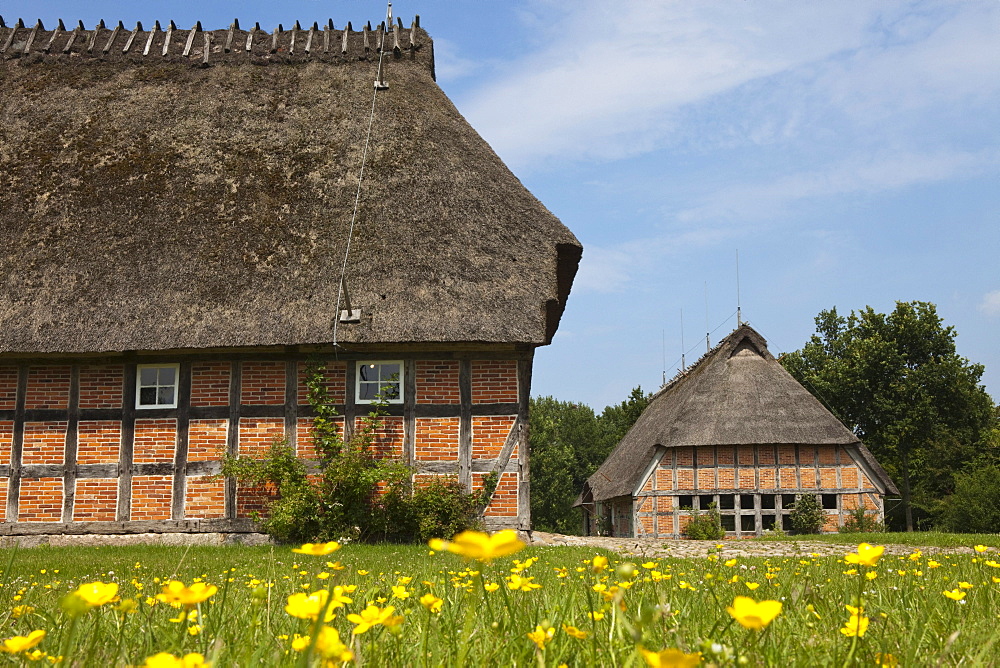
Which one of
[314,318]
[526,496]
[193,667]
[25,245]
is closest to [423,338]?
[314,318]

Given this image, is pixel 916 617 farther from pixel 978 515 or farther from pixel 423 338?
pixel 978 515

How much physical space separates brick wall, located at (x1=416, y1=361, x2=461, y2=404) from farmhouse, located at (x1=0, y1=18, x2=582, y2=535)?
0.02 m

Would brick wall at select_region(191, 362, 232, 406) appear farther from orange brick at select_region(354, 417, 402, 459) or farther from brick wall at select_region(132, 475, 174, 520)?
orange brick at select_region(354, 417, 402, 459)

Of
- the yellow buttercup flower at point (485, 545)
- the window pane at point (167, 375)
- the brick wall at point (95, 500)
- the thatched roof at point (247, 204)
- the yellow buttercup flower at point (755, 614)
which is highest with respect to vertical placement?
the thatched roof at point (247, 204)

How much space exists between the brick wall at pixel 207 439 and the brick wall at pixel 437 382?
9.35 ft

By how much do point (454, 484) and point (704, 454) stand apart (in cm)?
1213

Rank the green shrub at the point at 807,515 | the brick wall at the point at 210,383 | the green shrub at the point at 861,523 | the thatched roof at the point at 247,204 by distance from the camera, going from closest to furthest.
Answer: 1. the thatched roof at the point at 247,204
2. the brick wall at the point at 210,383
3. the green shrub at the point at 861,523
4. the green shrub at the point at 807,515

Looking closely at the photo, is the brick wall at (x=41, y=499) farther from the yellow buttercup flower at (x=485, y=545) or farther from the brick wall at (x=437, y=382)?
the yellow buttercup flower at (x=485, y=545)

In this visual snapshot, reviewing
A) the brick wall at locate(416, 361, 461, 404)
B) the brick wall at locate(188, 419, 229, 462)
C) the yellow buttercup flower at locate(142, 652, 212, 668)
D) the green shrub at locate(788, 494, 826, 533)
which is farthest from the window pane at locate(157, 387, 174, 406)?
the green shrub at locate(788, 494, 826, 533)

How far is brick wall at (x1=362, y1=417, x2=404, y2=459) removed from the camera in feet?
38.7

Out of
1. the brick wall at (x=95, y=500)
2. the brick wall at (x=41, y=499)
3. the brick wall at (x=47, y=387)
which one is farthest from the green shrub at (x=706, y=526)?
the brick wall at (x=47, y=387)

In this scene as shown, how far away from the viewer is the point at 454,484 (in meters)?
11.6

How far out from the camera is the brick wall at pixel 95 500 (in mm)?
11820

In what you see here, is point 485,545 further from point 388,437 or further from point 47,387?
point 47,387
